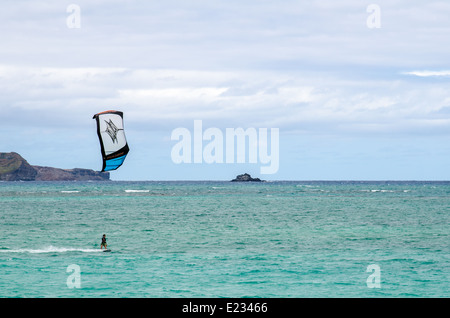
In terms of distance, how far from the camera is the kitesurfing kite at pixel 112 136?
93.7ft

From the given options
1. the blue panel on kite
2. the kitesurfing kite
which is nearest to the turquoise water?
the blue panel on kite

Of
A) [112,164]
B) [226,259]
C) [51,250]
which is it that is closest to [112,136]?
[112,164]

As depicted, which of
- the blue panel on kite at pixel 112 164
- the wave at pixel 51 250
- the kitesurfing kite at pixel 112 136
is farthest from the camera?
the wave at pixel 51 250

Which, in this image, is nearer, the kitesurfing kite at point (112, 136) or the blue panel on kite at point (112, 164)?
the blue panel on kite at point (112, 164)

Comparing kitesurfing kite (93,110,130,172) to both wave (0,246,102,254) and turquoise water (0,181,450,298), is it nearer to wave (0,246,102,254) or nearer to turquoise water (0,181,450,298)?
turquoise water (0,181,450,298)

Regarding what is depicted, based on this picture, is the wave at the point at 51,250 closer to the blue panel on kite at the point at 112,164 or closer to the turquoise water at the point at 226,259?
the turquoise water at the point at 226,259

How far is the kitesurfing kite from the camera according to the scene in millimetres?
28562

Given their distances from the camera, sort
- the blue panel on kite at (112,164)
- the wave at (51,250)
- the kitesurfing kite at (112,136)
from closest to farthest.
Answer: the blue panel on kite at (112,164)
the kitesurfing kite at (112,136)
the wave at (51,250)

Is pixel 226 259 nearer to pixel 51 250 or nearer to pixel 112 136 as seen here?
pixel 112 136

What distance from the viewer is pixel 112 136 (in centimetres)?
2934

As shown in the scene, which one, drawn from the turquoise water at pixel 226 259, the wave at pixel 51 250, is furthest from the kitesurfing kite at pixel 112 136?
the wave at pixel 51 250
